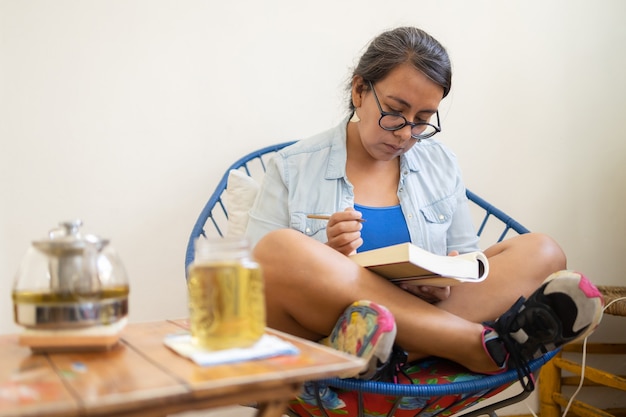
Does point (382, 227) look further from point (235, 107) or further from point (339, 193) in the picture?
point (235, 107)

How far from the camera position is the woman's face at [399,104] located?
1266mm

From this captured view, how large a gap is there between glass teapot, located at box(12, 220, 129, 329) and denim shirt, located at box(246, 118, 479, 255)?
0.62 meters

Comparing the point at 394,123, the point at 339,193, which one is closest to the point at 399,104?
the point at 394,123

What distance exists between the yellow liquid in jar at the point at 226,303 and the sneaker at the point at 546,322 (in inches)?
20.0

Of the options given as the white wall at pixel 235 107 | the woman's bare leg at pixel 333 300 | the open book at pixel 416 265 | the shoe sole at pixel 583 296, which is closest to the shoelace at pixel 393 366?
the woman's bare leg at pixel 333 300

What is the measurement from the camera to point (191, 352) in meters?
0.62

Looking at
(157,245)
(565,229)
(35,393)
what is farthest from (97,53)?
(565,229)

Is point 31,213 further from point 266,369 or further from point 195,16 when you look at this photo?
point 266,369

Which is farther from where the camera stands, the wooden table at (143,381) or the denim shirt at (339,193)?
the denim shirt at (339,193)

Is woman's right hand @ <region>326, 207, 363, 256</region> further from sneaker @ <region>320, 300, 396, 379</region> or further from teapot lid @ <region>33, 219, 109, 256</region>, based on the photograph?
teapot lid @ <region>33, 219, 109, 256</region>

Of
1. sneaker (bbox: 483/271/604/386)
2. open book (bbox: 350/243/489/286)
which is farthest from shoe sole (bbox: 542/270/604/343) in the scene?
open book (bbox: 350/243/489/286)

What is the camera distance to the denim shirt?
1.33 m

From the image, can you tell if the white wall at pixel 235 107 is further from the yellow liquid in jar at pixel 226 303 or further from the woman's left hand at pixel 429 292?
the yellow liquid in jar at pixel 226 303

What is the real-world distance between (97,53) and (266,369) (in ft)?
4.05
